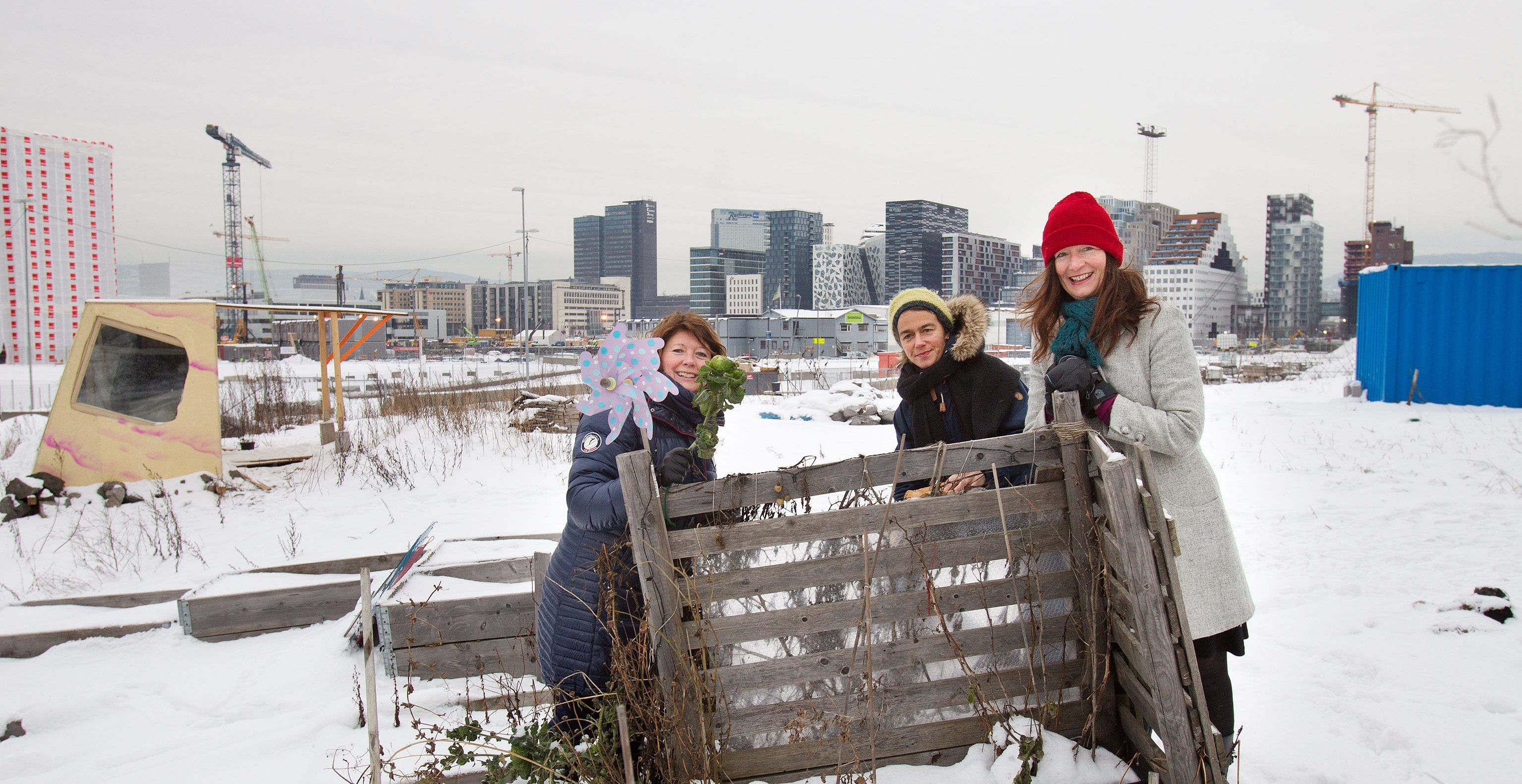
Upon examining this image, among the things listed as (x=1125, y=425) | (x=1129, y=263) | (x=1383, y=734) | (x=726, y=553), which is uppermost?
(x=1129, y=263)

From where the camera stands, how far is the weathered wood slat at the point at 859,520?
1.99m

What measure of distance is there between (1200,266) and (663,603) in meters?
Answer: 124

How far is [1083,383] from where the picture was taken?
6.55 feet

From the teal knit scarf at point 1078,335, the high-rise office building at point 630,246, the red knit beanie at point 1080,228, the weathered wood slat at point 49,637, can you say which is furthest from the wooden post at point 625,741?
the high-rise office building at point 630,246

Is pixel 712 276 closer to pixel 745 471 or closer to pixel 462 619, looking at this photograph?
pixel 745 471

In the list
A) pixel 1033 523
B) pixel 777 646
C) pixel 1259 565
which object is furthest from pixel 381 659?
pixel 1259 565

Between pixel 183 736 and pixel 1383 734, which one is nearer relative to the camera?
pixel 1383 734

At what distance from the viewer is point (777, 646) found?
83.4 inches

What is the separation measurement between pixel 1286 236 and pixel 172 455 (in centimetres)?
16840

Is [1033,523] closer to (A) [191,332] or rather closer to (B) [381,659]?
(B) [381,659]

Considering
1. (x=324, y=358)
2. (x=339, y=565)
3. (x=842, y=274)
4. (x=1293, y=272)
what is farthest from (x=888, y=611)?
(x=1293, y=272)

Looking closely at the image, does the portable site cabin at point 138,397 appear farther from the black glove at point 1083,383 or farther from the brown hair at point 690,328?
the black glove at point 1083,383

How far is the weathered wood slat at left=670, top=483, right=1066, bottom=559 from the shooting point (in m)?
1.99

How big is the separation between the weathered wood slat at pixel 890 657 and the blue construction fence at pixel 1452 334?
13140 millimetres
